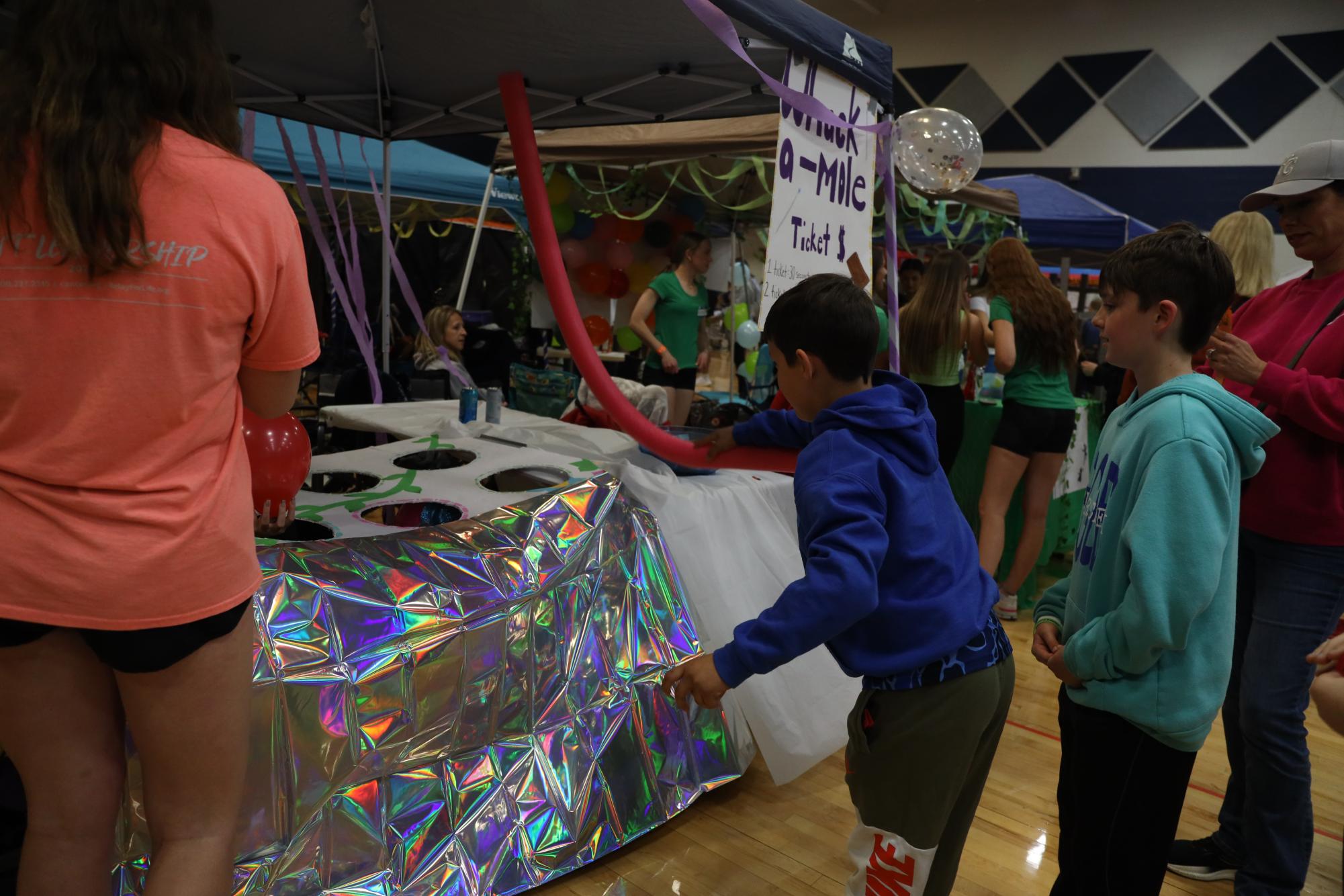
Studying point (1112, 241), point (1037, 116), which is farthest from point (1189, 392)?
point (1037, 116)

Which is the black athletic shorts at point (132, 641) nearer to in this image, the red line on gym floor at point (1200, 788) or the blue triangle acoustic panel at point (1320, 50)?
the red line on gym floor at point (1200, 788)

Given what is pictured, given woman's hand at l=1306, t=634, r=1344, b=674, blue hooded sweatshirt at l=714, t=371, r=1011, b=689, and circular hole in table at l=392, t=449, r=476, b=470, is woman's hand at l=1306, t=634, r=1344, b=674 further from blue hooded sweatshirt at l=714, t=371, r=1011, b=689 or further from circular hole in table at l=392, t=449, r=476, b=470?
circular hole in table at l=392, t=449, r=476, b=470

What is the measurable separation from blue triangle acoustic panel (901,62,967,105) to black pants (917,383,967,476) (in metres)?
10.9

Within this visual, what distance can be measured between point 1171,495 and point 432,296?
10571 mm

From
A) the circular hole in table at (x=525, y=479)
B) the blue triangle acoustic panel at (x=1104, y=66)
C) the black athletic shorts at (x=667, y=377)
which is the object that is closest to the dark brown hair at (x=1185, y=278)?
the circular hole in table at (x=525, y=479)

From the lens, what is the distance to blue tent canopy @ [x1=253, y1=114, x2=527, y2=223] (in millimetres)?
5562

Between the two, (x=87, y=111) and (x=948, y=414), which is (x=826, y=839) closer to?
(x=87, y=111)

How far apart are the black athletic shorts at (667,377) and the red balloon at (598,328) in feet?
12.5

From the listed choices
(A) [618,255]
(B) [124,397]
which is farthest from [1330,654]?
(A) [618,255]

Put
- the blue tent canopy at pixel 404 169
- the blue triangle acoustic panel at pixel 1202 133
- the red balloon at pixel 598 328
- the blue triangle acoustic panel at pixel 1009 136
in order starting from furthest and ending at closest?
the blue triangle acoustic panel at pixel 1009 136
the blue triangle acoustic panel at pixel 1202 133
the red balloon at pixel 598 328
the blue tent canopy at pixel 404 169

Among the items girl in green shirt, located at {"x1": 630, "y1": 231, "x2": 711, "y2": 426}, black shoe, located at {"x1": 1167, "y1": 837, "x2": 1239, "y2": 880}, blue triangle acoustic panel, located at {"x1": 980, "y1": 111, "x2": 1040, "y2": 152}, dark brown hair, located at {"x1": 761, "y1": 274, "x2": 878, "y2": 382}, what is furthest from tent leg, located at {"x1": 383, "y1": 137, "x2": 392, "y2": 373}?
blue triangle acoustic panel, located at {"x1": 980, "y1": 111, "x2": 1040, "y2": 152}

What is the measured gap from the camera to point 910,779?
1.25 metres

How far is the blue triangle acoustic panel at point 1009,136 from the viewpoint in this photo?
12.5 metres

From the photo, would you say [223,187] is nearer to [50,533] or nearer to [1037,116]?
[50,533]
